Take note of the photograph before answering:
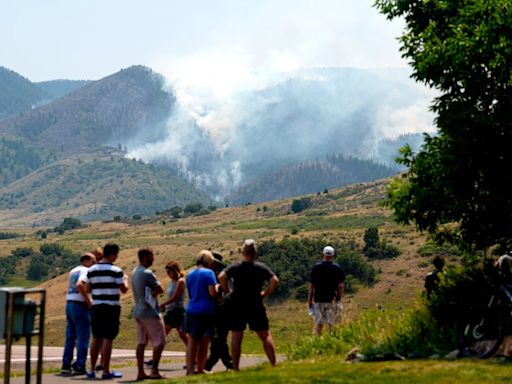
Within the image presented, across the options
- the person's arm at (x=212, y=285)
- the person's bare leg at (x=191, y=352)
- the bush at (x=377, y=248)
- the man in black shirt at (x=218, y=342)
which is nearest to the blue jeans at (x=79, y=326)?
the man in black shirt at (x=218, y=342)

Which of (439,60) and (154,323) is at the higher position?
(439,60)

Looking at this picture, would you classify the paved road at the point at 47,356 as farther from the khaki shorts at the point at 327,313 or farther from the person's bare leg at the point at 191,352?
the person's bare leg at the point at 191,352

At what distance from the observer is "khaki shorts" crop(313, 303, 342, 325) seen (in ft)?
63.4

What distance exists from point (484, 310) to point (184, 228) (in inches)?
5146

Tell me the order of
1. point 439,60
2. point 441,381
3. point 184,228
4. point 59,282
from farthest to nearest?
point 184,228 → point 59,282 → point 439,60 → point 441,381

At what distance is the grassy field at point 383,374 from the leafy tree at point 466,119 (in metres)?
6.28

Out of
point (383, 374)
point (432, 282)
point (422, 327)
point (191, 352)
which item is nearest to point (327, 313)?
point (432, 282)

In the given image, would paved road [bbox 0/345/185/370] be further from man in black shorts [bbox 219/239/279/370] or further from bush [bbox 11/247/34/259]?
bush [bbox 11/247/34/259]

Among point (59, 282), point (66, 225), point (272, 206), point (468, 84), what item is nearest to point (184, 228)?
point (272, 206)

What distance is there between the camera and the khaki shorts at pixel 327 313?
19.3 m

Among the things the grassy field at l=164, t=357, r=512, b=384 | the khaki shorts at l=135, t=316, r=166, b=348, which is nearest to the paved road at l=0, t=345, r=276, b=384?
the khaki shorts at l=135, t=316, r=166, b=348

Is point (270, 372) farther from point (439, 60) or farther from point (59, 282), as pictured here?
point (59, 282)

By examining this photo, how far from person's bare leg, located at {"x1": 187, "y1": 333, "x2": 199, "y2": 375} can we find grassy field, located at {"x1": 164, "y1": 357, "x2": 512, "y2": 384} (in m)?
0.90

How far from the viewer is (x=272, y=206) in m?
164
